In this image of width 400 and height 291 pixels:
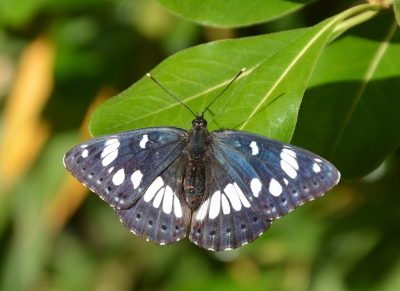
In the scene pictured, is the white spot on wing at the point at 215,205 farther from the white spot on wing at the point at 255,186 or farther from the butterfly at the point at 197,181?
the white spot on wing at the point at 255,186

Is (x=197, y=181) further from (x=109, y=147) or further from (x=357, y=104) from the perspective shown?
(x=357, y=104)

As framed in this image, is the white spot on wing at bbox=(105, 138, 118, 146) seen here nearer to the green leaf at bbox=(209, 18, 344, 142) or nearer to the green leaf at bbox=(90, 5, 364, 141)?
the green leaf at bbox=(90, 5, 364, 141)

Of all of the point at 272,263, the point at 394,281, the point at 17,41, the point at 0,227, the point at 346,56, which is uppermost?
the point at 346,56

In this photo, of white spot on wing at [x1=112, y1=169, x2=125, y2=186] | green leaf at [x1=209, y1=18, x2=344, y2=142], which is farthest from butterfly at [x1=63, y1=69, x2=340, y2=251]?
green leaf at [x1=209, y1=18, x2=344, y2=142]

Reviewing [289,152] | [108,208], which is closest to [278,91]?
[289,152]

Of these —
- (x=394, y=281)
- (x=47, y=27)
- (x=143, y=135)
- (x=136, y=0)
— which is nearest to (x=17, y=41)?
(x=47, y=27)

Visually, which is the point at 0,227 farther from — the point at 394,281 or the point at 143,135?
the point at 394,281
